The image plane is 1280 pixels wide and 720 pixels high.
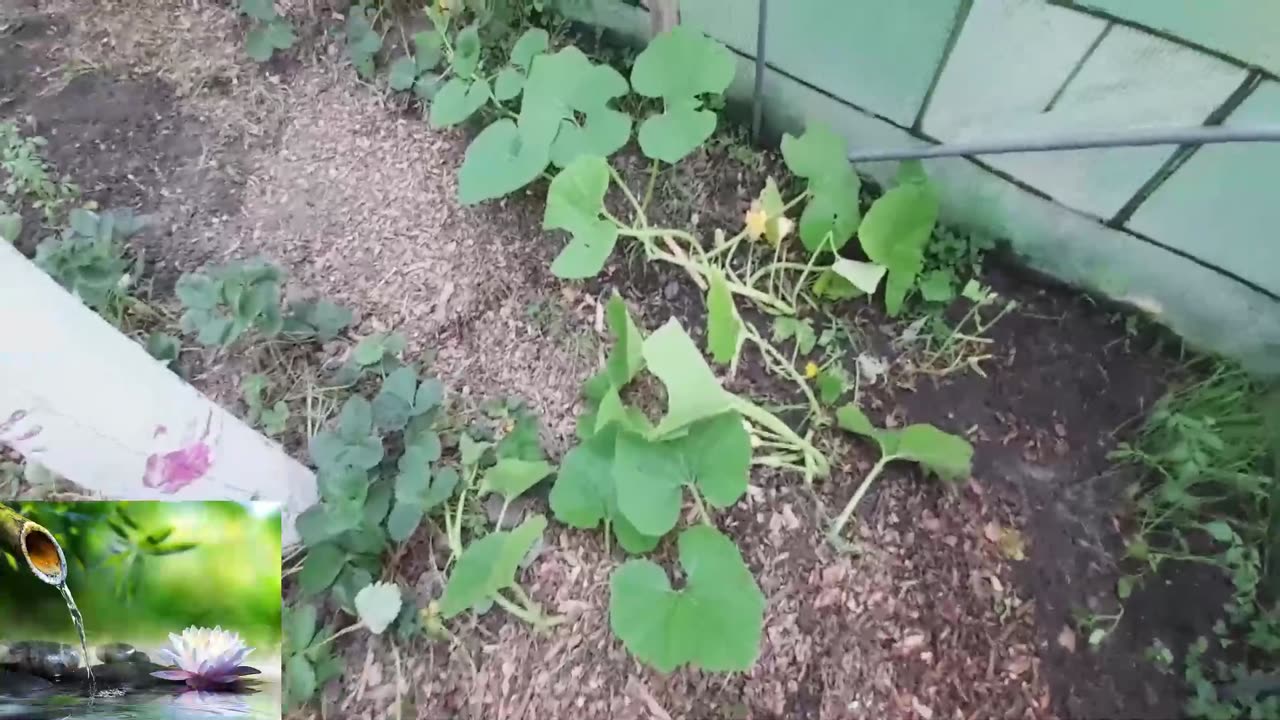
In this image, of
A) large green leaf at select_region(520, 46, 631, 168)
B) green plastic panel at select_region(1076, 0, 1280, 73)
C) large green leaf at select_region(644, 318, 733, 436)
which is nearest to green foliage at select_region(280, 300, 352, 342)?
large green leaf at select_region(520, 46, 631, 168)

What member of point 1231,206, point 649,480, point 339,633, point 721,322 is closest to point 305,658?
point 339,633

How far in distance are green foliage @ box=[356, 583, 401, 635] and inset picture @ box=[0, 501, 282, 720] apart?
132mm

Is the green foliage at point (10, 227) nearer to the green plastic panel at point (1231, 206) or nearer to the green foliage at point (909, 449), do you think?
the green foliage at point (909, 449)

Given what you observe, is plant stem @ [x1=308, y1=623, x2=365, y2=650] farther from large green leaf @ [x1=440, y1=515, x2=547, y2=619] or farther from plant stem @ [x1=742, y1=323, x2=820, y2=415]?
plant stem @ [x1=742, y1=323, x2=820, y2=415]

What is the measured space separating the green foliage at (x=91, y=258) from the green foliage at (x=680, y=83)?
2.49 feet

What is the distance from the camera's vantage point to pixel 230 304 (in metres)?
1.18

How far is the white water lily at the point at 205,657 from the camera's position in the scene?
83 cm

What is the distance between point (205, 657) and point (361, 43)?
96 cm

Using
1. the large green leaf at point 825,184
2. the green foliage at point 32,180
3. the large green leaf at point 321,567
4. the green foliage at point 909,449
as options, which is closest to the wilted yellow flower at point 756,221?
the large green leaf at point 825,184

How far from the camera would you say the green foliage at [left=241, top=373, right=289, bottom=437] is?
1.14 meters

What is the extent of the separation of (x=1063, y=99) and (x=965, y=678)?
669 millimetres

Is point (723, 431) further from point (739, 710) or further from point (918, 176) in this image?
point (918, 176)

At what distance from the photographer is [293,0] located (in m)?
1.46

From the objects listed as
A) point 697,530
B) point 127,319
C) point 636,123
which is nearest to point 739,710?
point 697,530
